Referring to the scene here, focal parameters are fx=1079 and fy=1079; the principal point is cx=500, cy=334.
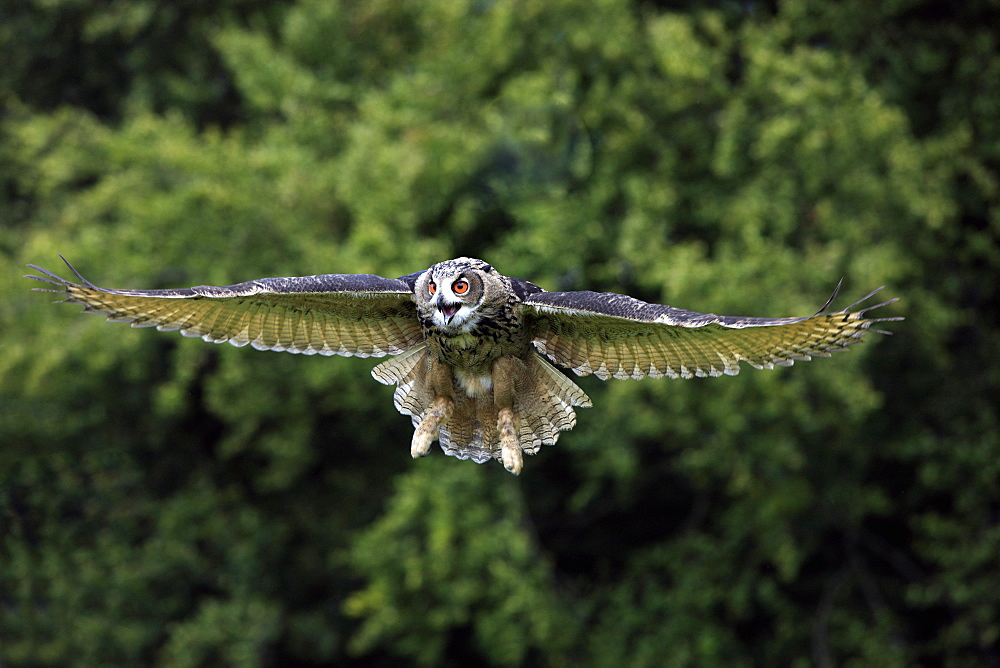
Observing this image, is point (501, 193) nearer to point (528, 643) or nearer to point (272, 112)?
point (272, 112)

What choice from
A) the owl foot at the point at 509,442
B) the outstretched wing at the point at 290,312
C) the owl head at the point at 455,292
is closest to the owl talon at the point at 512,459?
the owl foot at the point at 509,442

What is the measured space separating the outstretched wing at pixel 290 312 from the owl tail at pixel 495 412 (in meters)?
0.18

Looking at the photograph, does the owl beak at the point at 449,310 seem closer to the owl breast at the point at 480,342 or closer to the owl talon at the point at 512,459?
the owl breast at the point at 480,342

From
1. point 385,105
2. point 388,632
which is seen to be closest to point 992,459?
point 388,632

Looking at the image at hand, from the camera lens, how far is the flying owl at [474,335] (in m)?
3.88

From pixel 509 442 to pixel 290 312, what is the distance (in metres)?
1.05

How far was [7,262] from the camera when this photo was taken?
33.5ft

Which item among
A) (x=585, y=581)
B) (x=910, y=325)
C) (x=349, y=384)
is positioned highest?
(x=349, y=384)

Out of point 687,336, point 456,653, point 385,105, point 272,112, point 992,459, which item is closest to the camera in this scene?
point 687,336

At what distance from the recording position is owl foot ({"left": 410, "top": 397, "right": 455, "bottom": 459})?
13.4 feet

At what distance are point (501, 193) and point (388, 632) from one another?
13.0 feet

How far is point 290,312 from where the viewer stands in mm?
4398

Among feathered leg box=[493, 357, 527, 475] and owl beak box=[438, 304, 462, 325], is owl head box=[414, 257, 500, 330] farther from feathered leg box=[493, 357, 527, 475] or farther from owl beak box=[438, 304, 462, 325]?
feathered leg box=[493, 357, 527, 475]

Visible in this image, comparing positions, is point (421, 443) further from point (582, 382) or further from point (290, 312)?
point (582, 382)
